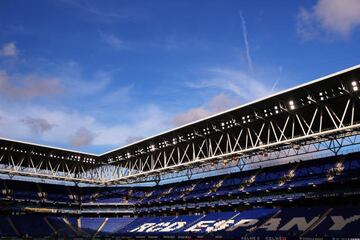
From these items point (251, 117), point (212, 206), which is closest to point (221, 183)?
point (212, 206)

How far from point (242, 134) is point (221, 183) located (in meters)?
16.3

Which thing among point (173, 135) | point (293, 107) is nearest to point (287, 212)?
point (293, 107)

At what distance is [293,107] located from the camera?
5025 cm

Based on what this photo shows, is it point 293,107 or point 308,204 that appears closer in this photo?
point 293,107

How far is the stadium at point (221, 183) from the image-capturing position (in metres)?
50.4

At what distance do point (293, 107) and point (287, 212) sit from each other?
18.7 meters

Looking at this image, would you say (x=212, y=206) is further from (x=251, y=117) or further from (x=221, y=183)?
(x=251, y=117)

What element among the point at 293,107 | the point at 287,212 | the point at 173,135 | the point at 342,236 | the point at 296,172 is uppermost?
the point at 173,135

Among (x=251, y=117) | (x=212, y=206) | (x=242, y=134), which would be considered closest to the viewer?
(x=251, y=117)

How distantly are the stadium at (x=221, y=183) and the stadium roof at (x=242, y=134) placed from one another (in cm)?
19

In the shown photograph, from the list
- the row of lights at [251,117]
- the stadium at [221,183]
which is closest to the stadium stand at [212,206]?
the stadium at [221,183]

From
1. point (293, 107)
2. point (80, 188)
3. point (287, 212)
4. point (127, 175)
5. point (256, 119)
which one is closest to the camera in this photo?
point (293, 107)

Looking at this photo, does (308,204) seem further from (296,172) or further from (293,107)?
(293,107)

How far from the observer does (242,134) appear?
65.2 m
